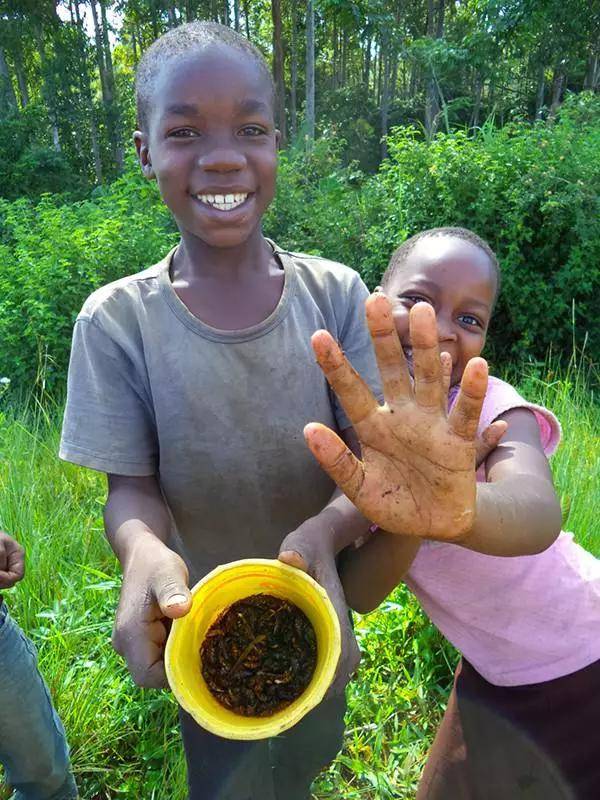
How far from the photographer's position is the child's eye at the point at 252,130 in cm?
127

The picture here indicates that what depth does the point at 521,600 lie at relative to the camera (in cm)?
140

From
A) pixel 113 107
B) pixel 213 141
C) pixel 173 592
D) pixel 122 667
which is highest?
pixel 213 141

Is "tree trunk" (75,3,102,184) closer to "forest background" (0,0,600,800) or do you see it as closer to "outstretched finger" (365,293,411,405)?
"forest background" (0,0,600,800)

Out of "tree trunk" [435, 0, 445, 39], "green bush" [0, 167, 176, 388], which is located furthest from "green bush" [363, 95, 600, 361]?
"tree trunk" [435, 0, 445, 39]

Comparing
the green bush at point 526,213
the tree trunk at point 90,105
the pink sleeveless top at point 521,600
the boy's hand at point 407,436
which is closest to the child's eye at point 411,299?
the pink sleeveless top at point 521,600

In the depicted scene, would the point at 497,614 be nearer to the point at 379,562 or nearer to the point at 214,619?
the point at 379,562

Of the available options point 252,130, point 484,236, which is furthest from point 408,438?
point 484,236

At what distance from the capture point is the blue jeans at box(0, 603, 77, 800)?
5.19 ft

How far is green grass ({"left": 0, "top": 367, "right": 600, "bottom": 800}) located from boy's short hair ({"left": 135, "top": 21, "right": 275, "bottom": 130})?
5.81ft

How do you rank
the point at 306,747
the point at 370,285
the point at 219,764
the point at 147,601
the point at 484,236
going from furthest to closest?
the point at 370,285, the point at 484,236, the point at 306,747, the point at 219,764, the point at 147,601

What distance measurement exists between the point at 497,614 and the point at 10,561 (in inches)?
47.9

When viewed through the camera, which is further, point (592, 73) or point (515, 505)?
point (592, 73)

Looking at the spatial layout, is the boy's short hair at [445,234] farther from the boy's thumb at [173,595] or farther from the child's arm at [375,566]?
the boy's thumb at [173,595]

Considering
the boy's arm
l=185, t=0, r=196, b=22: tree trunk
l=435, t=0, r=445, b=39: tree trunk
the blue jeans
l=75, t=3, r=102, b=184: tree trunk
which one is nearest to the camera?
the boy's arm
